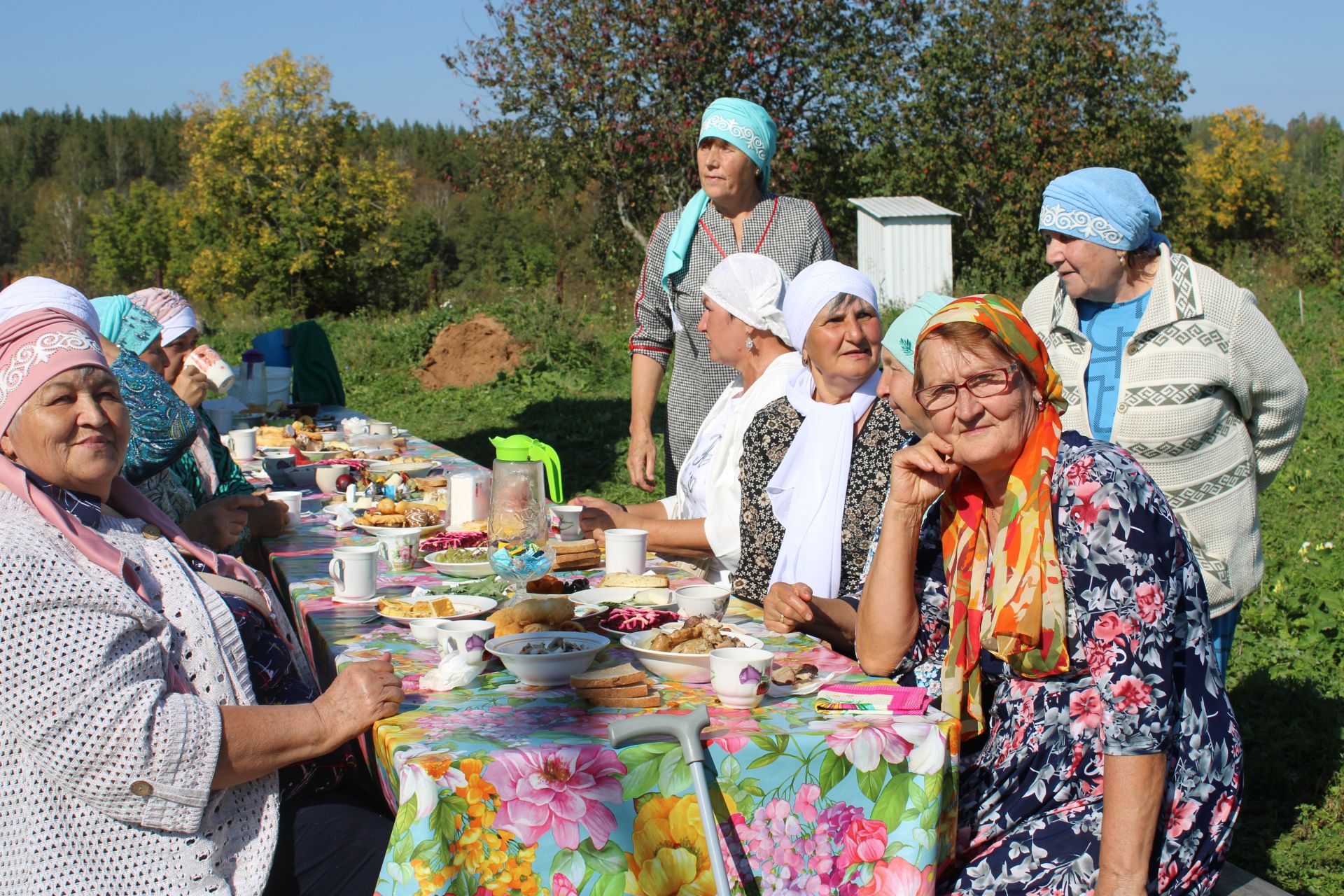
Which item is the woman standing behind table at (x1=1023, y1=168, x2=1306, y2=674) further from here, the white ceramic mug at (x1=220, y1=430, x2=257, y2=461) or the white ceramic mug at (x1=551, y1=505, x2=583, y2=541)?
the white ceramic mug at (x1=220, y1=430, x2=257, y2=461)

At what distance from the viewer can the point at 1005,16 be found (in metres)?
20.5

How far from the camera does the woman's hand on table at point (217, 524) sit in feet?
10.7

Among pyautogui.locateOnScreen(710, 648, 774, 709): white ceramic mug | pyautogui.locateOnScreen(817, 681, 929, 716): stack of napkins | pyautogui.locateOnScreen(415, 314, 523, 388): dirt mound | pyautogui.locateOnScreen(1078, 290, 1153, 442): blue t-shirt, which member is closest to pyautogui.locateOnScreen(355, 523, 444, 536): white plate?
pyautogui.locateOnScreen(710, 648, 774, 709): white ceramic mug

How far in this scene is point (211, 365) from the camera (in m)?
→ 4.71

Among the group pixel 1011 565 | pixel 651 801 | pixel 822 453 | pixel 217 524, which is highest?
pixel 822 453

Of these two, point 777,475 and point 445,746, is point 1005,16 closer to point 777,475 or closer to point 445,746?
point 777,475

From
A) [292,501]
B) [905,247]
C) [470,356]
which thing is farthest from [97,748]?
[905,247]

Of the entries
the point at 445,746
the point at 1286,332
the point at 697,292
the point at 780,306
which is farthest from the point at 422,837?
the point at 1286,332

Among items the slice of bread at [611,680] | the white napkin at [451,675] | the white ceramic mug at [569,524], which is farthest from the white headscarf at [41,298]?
the white ceramic mug at [569,524]

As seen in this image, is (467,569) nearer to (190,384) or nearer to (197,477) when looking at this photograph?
(197,477)

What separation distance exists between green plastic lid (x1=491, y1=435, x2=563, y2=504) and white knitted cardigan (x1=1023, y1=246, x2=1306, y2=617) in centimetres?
169

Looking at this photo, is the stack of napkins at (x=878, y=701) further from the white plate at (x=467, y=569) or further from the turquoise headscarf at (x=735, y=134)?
the turquoise headscarf at (x=735, y=134)

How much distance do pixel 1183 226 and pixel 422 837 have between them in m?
25.4

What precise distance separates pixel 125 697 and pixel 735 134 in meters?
3.16
